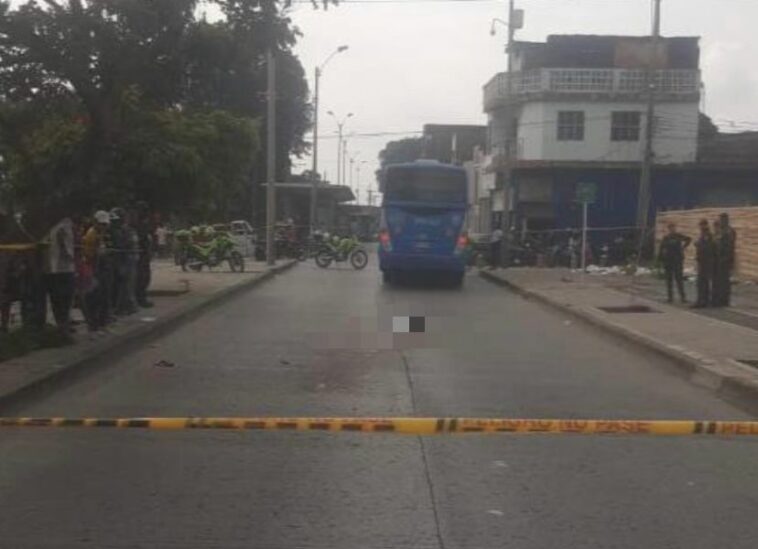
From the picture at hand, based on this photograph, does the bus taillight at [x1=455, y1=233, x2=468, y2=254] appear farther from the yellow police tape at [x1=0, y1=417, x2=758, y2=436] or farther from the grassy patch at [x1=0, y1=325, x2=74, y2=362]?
the yellow police tape at [x1=0, y1=417, x2=758, y2=436]

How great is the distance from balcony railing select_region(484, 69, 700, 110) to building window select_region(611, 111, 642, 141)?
1.04 meters

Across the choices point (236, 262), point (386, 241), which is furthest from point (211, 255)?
point (386, 241)

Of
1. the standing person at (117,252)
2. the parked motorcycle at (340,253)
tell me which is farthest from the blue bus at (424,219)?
the standing person at (117,252)

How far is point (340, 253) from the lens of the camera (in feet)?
132

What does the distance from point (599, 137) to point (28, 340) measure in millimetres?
40991

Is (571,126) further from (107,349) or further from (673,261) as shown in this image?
(107,349)

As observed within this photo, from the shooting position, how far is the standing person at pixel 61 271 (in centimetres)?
1327

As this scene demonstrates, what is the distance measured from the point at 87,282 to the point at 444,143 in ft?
323

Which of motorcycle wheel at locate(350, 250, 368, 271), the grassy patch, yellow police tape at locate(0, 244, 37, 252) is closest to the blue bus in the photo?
motorcycle wheel at locate(350, 250, 368, 271)

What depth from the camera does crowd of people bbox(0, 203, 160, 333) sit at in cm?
1342

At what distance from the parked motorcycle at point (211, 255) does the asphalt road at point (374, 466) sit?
19.2 meters

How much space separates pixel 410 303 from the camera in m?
22.7

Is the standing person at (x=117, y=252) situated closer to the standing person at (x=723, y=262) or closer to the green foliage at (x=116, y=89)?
the green foliage at (x=116, y=89)

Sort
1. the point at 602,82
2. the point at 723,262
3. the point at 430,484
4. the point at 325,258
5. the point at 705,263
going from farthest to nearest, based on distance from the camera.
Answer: the point at 602,82, the point at 325,258, the point at 705,263, the point at 723,262, the point at 430,484
